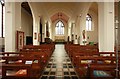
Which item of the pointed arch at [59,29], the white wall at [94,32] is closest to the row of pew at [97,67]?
the white wall at [94,32]

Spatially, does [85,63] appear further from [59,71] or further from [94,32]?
[94,32]

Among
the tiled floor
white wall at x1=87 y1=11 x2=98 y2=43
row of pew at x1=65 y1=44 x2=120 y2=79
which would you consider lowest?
the tiled floor

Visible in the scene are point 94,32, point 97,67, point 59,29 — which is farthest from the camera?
point 59,29

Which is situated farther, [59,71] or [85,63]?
[59,71]

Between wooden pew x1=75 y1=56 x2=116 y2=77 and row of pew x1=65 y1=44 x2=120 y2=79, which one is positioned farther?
wooden pew x1=75 y1=56 x2=116 y2=77

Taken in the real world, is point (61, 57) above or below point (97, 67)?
below

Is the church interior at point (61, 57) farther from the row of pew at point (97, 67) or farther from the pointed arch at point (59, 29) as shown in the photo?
the pointed arch at point (59, 29)

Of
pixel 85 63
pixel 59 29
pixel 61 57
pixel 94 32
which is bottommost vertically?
pixel 61 57

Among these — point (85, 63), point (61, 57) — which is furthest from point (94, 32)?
point (85, 63)

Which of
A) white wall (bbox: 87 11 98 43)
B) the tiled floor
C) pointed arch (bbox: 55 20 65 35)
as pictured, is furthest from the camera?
pointed arch (bbox: 55 20 65 35)

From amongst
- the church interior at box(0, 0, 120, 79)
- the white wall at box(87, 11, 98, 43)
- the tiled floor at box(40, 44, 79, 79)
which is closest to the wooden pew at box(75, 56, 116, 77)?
the church interior at box(0, 0, 120, 79)

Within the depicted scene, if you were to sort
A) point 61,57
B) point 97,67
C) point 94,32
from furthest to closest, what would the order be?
1. point 94,32
2. point 61,57
3. point 97,67

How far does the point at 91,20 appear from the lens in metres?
24.5

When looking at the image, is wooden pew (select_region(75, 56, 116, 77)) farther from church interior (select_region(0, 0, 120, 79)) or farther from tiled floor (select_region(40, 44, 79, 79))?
tiled floor (select_region(40, 44, 79, 79))
